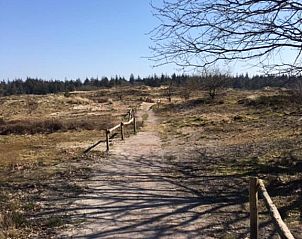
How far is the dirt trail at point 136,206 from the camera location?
7.93 m

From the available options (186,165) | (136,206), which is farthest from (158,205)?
(186,165)

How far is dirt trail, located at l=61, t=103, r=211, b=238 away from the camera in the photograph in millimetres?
7926

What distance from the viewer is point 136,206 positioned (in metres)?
9.63

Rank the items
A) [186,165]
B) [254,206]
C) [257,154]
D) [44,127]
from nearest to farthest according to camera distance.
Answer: [254,206] → [186,165] → [257,154] → [44,127]

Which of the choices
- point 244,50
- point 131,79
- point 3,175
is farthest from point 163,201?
point 131,79

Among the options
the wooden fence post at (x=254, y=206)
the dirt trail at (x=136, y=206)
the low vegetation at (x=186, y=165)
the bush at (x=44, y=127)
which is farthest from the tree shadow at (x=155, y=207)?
the bush at (x=44, y=127)

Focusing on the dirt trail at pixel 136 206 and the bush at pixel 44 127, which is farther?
the bush at pixel 44 127

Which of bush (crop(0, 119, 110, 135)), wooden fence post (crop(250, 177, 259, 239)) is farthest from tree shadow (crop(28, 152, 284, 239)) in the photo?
bush (crop(0, 119, 110, 135))

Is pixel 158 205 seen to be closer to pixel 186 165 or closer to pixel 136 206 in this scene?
pixel 136 206

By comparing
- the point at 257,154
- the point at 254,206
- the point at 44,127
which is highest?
the point at 254,206

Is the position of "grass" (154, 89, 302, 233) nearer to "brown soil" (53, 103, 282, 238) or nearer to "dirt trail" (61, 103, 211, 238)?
"brown soil" (53, 103, 282, 238)

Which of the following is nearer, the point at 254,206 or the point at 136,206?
the point at 254,206

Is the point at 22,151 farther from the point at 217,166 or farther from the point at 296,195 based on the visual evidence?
the point at 296,195

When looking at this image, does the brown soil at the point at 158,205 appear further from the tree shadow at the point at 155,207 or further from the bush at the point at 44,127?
the bush at the point at 44,127
